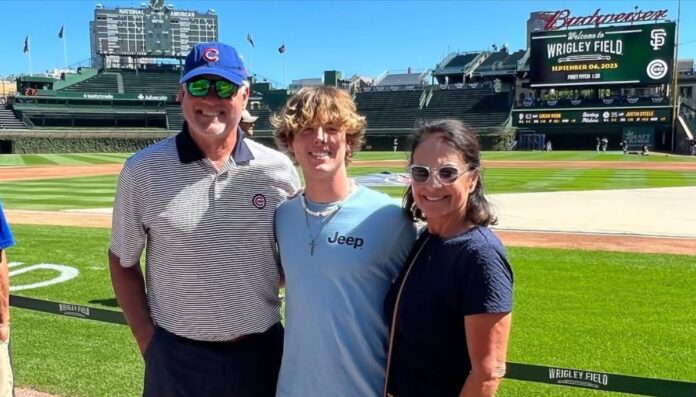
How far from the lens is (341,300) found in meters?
2.43

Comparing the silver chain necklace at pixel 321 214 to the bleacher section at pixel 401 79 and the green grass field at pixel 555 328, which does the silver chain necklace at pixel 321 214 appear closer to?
the green grass field at pixel 555 328

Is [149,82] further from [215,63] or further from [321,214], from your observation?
[321,214]

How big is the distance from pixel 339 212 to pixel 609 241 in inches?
391

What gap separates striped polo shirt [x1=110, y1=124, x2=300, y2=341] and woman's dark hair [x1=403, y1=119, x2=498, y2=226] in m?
0.76

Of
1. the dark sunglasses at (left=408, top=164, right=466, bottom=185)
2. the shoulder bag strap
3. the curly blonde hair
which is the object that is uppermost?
the curly blonde hair

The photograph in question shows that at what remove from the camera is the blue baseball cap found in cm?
263

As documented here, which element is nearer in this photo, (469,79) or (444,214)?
(444,214)

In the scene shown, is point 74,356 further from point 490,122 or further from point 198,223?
point 490,122

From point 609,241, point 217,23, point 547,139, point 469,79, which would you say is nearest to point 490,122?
point 547,139

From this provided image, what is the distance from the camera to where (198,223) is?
264 centimetres

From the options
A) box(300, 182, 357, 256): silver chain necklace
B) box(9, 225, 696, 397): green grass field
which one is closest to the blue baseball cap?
box(300, 182, 357, 256): silver chain necklace

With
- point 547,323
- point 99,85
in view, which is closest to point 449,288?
point 547,323

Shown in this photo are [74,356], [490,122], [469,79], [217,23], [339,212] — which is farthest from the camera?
[217,23]

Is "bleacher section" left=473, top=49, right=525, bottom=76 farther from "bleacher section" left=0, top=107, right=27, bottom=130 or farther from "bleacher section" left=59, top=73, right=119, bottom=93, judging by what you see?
"bleacher section" left=0, top=107, right=27, bottom=130
